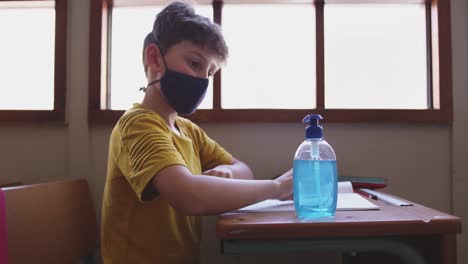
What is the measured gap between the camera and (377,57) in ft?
5.77

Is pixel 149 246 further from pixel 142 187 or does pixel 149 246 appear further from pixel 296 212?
pixel 296 212

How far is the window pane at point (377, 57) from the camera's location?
1.75 m

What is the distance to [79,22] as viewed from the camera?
1.66 metres

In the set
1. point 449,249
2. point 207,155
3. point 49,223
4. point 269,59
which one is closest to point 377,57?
point 269,59

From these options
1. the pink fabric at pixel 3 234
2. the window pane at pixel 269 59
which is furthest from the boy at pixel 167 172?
the window pane at pixel 269 59

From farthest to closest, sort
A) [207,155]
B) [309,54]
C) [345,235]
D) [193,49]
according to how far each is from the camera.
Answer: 1. [309,54]
2. [207,155]
3. [193,49]
4. [345,235]

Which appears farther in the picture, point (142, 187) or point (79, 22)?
point (79, 22)

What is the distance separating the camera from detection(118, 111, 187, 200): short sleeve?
2.81 feet

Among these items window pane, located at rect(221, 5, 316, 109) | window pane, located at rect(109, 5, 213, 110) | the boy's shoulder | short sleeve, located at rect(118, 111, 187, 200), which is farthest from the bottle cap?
window pane, located at rect(109, 5, 213, 110)

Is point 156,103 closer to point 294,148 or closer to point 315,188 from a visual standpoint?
point 315,188

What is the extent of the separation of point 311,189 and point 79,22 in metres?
1.35

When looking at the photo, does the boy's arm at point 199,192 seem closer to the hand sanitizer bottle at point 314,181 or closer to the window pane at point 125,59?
the hand sanitizer bottle at point 314,181

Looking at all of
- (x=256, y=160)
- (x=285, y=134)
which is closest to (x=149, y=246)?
(x=256, y=160)

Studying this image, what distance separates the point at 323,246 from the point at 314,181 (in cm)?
18
